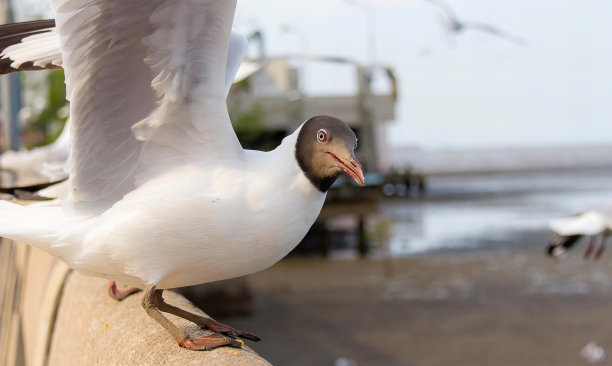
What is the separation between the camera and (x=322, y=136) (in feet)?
7.46

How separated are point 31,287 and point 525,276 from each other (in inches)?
500

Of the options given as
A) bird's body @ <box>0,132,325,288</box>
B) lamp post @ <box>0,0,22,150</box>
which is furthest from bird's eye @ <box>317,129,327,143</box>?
lamp post @ <box>0,0,22,150</box>

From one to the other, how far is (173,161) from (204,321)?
0.58 meters

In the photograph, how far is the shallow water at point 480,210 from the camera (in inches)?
834

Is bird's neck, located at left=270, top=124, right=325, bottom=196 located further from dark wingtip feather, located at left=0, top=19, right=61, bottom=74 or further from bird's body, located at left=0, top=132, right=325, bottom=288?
dark wingtip feather, located at left=0, top=19, right=61, bottom=74

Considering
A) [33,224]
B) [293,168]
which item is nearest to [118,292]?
[33,224]

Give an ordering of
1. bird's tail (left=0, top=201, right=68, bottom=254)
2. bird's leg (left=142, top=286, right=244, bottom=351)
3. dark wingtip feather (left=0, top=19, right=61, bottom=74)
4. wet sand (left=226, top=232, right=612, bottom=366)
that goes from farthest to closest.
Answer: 1. wet sand (left=226, top=232, right=612, bottom=366)
2. dark wingtip feather (left=0, top=19, right=61, bottom=74)
3. bird's tail (left=0, top=201, right=68, bottom=254)
4. bird's leg (left=142, top=286, right=244, bottom=351)

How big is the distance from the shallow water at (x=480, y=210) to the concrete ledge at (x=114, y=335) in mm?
10722

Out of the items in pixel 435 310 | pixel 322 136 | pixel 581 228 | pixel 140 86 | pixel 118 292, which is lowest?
pixel 435 310

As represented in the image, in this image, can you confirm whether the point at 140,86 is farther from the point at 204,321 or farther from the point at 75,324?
the point at 75,324

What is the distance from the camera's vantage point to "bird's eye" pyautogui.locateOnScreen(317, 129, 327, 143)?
227 centimetres

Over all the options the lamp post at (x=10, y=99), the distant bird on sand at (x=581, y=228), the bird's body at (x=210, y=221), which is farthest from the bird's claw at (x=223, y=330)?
the lamp post at (x=10, y=99)

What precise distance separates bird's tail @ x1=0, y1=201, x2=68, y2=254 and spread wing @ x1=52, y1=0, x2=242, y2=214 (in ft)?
0.65

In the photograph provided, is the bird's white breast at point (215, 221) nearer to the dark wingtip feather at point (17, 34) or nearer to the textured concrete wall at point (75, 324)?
the textured concrete wall at point (75, 324)
